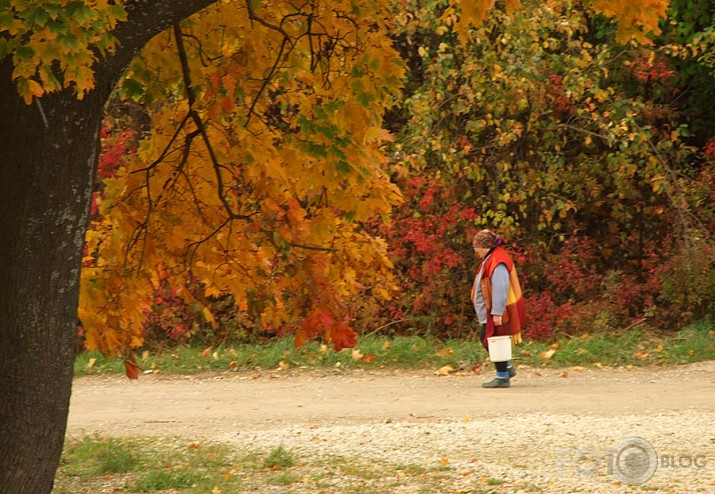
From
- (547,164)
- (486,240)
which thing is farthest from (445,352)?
(547,164)

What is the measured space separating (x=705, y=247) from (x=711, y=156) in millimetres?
1808

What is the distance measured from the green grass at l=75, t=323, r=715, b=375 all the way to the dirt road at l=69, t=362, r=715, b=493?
0.98ft

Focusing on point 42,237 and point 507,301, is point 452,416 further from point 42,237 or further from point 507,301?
point 42,237

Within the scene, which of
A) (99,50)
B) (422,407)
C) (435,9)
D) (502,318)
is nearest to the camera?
(99,50)

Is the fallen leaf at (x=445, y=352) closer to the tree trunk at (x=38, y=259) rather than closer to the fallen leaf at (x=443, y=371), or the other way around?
the fallen leaf at (x=443, y=371)

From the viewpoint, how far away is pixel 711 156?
1527cm

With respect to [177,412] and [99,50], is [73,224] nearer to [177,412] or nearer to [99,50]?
[99,50]

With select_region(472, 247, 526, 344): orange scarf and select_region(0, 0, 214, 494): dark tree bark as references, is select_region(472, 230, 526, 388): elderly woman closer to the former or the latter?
select_region(472, 247, 526, 344): orange scarf

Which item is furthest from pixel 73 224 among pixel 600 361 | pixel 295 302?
pixel 600 361

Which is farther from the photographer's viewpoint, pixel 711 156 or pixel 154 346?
pixel 711 156

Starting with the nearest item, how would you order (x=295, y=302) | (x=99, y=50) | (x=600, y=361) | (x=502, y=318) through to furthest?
(x=99, y=50), (x=295, y=302), (x=502, y=318), (x=600, y=361)

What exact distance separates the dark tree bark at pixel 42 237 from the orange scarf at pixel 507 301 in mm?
6108

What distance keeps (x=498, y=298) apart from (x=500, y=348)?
1.67ft

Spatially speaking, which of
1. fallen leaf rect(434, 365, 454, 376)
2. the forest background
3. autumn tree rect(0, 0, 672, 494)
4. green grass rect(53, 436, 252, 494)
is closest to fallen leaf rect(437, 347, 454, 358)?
fallen leaf rect(434, 365, 454, 376)
